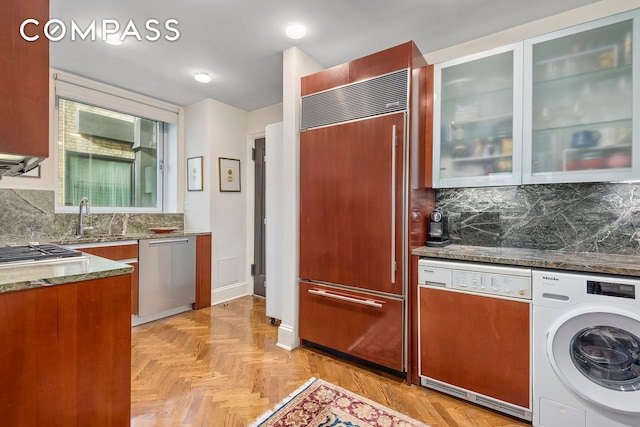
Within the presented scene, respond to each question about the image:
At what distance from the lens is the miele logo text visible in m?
2.12

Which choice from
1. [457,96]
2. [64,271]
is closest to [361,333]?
[64,271]

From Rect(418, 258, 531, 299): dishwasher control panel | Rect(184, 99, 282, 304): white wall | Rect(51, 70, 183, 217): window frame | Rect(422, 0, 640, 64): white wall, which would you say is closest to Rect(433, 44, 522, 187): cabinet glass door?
Rect(422, 0, 640, 64): white wall

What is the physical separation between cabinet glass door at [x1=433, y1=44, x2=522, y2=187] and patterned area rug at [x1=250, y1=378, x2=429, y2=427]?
157 cm

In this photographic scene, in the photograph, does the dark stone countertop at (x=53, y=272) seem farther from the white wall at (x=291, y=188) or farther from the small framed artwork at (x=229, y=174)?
the small framed artwork at (x=229, y=174)

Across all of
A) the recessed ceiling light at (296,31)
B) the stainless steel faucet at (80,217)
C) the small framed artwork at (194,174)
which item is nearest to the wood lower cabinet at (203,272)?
the small framed artwork at (194,174)

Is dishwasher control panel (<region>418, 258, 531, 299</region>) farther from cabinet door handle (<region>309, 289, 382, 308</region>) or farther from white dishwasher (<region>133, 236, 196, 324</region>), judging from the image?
white dishwasher (<region>133, 236, 196, 324</region>)

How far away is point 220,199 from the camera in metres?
3.72

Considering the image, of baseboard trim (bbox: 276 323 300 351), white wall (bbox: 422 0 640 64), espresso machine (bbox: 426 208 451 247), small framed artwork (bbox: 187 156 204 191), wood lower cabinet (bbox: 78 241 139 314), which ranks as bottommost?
baseboard trim (bbox: 276 323 300 351)

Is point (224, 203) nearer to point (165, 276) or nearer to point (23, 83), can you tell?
point (165, 276)

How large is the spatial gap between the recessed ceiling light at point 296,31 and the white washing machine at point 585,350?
7.35 ft

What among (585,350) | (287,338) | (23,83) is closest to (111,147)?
(23,83)

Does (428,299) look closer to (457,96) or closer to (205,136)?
(457,96)

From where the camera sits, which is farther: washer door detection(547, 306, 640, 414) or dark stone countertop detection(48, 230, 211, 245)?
dark stone countertop detection(48, 230, 211, 245)

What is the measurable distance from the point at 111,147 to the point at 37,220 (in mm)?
1120
